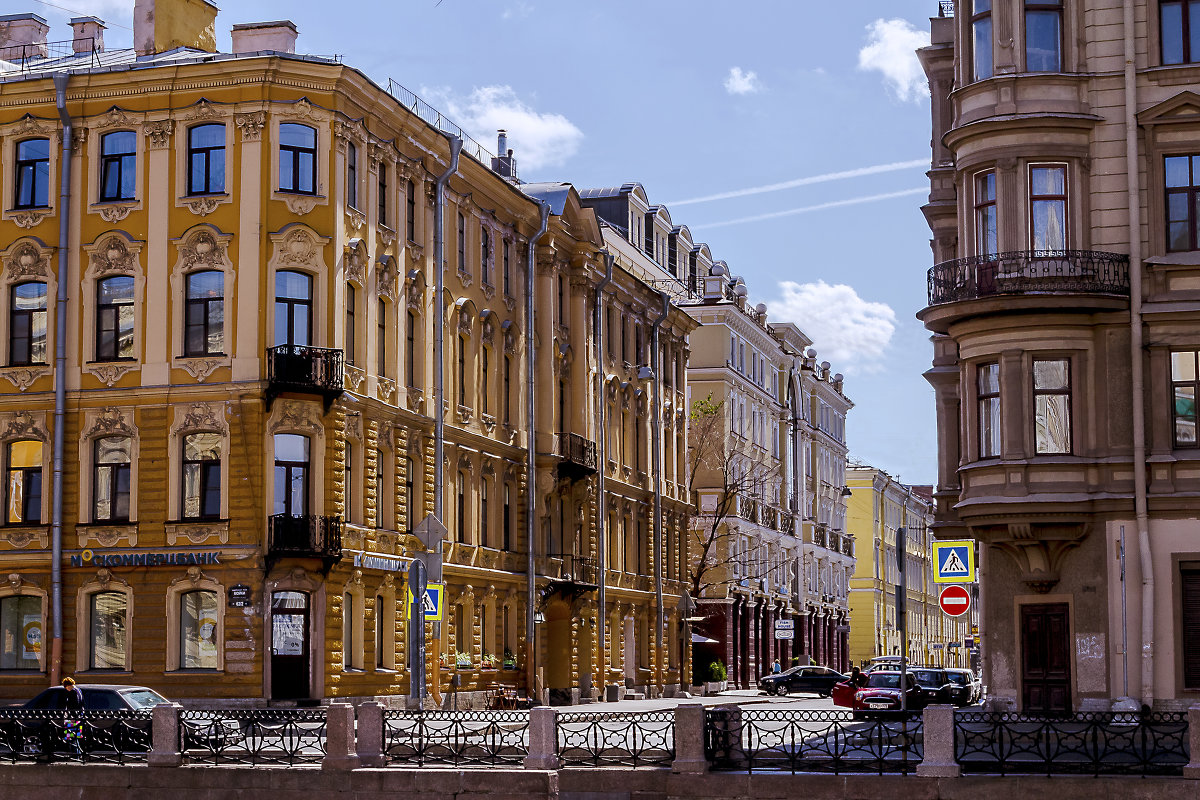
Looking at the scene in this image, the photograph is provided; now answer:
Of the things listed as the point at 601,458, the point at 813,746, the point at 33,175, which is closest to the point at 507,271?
the point at 601,458

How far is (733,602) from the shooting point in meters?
82.0

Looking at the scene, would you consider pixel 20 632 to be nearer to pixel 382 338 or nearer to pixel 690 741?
pixel 382 338

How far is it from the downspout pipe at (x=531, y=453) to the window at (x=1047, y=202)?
1011 inches

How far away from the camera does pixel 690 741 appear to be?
23828mm

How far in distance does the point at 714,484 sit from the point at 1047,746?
195 ft

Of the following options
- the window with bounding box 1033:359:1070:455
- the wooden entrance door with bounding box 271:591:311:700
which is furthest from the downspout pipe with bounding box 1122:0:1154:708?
the wooden entrance door with bounding box 271:591:311:700

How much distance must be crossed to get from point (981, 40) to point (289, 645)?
20286mm

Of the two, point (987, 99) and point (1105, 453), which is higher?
point (987, 99)

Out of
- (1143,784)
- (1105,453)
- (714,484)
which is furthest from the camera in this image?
(714,484)

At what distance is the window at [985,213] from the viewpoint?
32219 mm

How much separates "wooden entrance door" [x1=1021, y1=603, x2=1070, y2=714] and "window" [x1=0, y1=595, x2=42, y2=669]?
23232mm

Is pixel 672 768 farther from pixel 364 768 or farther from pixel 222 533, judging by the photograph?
pixel 222 533

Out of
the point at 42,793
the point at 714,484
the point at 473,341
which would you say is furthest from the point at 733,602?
the point at 42,793

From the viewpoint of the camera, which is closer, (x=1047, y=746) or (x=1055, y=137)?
(x=1047, y=746)
